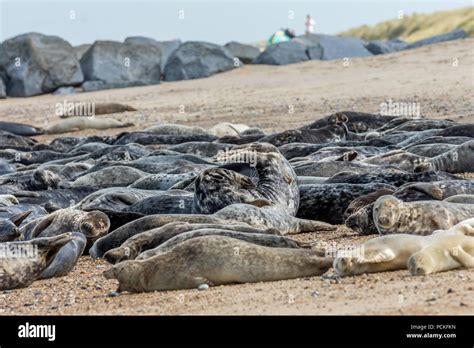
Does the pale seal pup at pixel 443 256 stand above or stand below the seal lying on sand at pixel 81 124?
above

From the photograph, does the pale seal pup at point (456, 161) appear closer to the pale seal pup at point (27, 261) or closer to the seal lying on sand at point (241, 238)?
the seal lying on sand at point (241, 238)

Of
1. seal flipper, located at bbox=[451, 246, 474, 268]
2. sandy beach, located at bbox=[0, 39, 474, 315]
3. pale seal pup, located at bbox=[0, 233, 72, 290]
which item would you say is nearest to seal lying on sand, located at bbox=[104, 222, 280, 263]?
sandy beach, located at bbox=[0, 39, 474, 315]

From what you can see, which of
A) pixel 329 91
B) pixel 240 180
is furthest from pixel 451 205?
pixel 329 91

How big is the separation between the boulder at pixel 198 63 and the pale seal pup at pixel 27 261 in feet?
67.5

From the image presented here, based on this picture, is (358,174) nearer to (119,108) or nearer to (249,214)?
(249,214)

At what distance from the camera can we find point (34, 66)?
2678 cm

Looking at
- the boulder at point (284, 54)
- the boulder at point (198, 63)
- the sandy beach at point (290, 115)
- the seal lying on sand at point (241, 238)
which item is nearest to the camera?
the sandy beach at point (290, 115)

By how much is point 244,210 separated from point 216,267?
1.74 metres

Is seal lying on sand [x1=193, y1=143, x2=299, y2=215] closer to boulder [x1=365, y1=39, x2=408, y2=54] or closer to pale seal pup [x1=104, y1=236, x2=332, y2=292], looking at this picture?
pale seal pup [x1=104, y1=236, x2=332, y2=292]

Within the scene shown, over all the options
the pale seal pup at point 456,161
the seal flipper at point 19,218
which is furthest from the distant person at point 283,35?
the seal flipper at point 19,218

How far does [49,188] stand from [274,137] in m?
3.85

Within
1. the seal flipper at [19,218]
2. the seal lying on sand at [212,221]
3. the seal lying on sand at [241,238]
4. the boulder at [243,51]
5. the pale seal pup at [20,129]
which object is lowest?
the pale seal pup at [20,129]

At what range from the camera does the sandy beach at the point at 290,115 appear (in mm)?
5367
